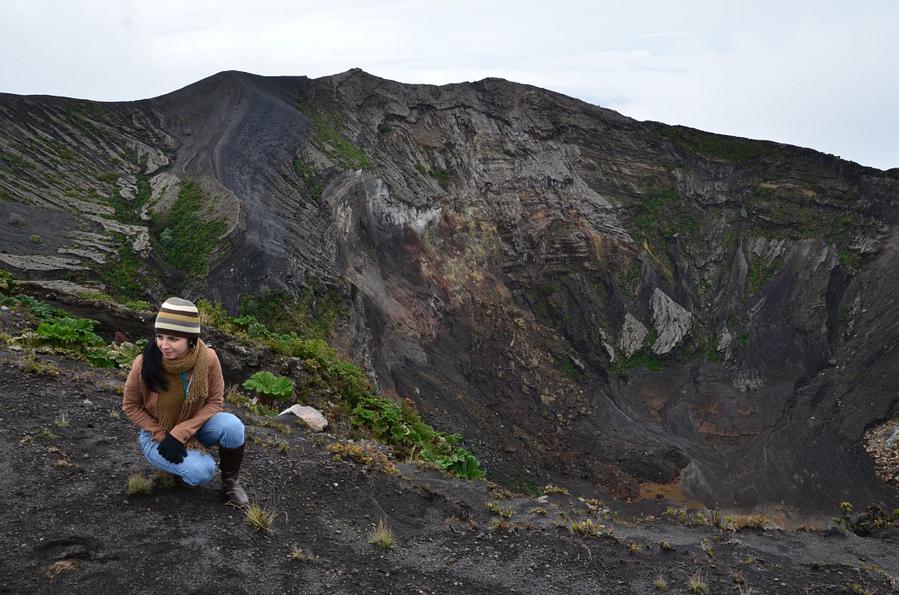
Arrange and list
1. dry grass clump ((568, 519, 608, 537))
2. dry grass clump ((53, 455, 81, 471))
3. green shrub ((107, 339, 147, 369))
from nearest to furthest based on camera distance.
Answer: dry grass clump ((53, 455, 81, 471)), dry grass clump ((568, 519, 608, 537)), green shrub ((107, 339, 147, 369))

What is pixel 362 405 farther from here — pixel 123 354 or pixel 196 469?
pixel 196 469

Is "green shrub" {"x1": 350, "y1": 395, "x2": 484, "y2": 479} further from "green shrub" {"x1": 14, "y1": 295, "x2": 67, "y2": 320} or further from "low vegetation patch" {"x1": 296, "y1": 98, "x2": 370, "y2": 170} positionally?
"low vegetation patch" {"x1": 296, "y1": 98, "x2": 370, "y2": 170}

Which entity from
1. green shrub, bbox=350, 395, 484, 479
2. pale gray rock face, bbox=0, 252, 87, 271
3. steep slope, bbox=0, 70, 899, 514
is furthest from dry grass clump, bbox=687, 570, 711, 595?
pale gray rock face, bbox=0, 252, 87, 271

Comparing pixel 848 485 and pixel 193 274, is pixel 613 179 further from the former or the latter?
pixel 193 274

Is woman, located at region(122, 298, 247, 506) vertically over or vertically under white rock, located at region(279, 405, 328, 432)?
over

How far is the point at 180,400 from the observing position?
509 centimetres

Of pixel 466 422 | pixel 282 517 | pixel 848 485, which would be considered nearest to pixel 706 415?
pixel 848 485

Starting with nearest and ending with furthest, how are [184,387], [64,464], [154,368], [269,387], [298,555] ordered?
[154,368], [184,387], [298,555], [64,464], [269,387]

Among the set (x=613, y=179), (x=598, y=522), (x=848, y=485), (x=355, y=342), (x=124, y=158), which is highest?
(x=613, y=179)

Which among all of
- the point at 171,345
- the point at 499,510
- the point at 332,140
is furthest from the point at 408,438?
the point at 332,140

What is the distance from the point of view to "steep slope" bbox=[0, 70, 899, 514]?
2527 centimetres

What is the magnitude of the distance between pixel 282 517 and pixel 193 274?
19.2 metres

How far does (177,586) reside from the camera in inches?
185

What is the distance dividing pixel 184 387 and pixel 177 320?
0.64 meters
